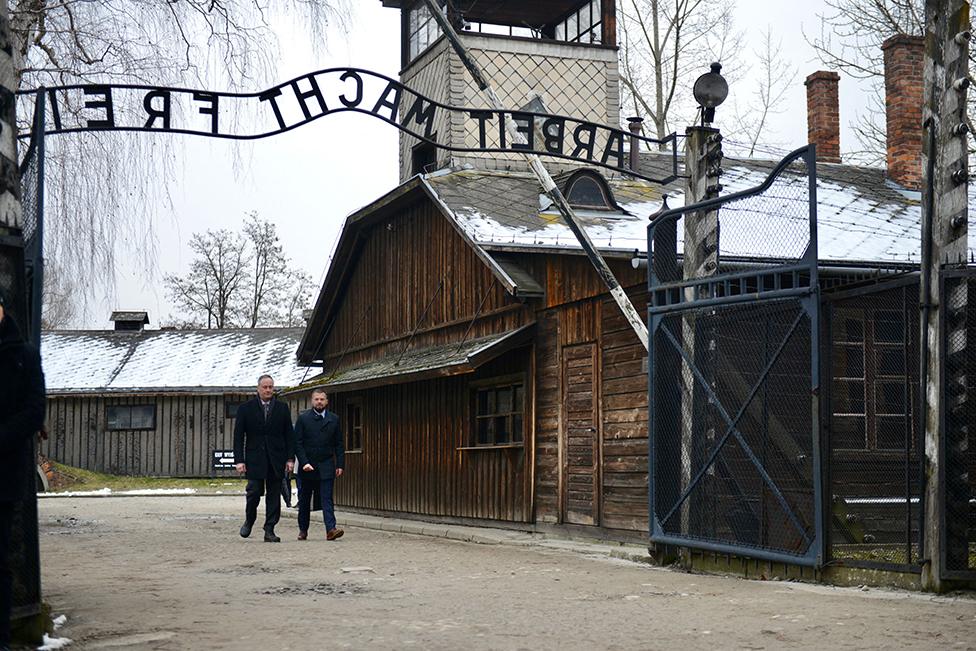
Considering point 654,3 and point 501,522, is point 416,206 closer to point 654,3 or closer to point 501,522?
point 501,522

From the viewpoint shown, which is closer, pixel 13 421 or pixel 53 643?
pixel 13 421

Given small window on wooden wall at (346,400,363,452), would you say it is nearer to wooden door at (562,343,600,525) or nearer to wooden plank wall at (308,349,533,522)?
wooden plank wall at (308,349,533,522)

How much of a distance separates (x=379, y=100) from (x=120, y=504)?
19.7 m

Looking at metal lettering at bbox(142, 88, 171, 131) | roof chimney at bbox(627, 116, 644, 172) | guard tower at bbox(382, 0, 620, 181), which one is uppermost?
guard tower at bbox(382, 0, 620, 181)

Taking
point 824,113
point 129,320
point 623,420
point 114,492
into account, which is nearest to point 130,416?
point 114,492

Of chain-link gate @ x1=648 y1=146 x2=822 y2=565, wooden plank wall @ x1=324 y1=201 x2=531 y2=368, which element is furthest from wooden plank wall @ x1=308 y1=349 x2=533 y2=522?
chain-link gate @ x1=648 y1=146 x2=822 y2=565

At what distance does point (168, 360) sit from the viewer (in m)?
43.6

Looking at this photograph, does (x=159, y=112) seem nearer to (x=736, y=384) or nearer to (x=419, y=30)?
(x=736, y=384)

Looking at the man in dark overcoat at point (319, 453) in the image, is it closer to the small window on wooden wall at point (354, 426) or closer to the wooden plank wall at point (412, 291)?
the wooden plank wall at point (412, 291)

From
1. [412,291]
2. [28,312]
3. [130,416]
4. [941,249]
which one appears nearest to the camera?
[28,312]

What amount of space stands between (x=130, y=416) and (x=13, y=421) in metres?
35.6

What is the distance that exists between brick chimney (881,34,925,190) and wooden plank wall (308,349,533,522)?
27.6 feet

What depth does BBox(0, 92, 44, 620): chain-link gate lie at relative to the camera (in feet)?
23.7

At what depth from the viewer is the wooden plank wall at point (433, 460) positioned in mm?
18750
